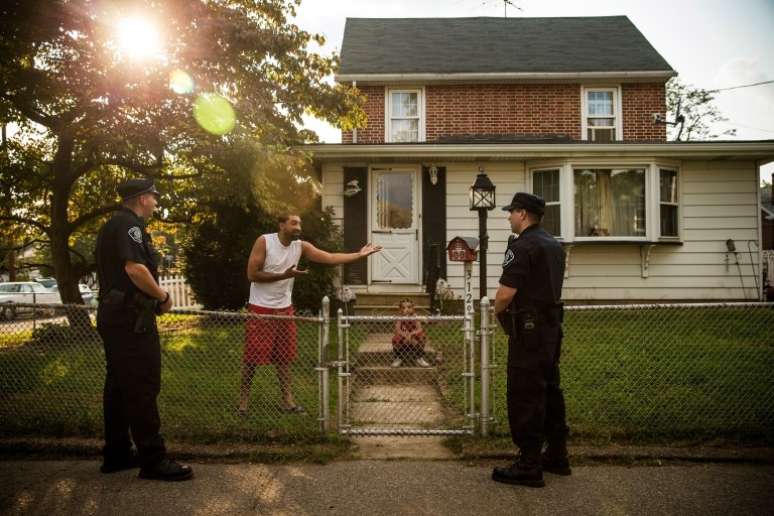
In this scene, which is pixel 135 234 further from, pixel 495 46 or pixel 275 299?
pixel 495 46

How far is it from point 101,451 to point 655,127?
47.2ft

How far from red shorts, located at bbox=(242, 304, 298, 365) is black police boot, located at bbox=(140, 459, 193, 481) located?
1157mm

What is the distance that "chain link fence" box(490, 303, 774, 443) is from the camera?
454 centimetres

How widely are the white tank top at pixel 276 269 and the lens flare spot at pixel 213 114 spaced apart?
5.91 m

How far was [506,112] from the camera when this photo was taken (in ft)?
47.0

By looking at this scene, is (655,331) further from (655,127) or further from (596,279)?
(655,127)

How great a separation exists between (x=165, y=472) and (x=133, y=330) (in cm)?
95

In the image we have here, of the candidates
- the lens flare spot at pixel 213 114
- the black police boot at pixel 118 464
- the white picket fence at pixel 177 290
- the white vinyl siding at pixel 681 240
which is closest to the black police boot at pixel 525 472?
the black police boot at pixel 118 464

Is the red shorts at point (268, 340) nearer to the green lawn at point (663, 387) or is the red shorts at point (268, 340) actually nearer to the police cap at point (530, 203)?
the green lawn at point (663, 387)

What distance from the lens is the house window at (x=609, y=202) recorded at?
1183 cm

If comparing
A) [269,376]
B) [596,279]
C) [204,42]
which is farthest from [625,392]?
[204,42]

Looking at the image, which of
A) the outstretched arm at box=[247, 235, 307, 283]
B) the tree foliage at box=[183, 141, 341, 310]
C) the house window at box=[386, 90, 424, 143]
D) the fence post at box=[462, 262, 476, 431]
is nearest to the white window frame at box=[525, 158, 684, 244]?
the house window at box=[386, 90, 424, 143]

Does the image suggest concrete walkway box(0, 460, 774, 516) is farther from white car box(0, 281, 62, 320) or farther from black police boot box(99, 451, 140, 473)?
white car box(0, 281, 62, 320)

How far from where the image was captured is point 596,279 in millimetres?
11945
